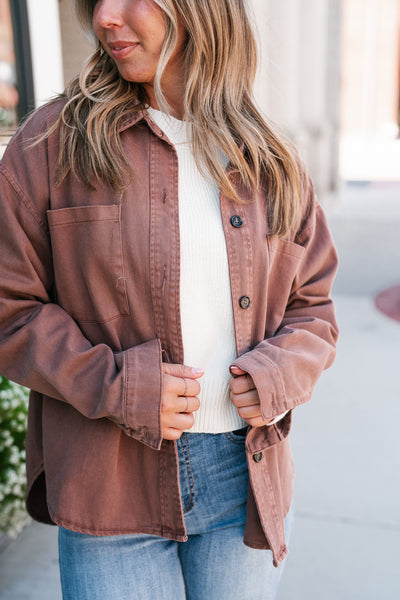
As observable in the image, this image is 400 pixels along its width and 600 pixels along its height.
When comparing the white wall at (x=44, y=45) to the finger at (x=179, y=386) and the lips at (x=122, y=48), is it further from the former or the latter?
the finger at (x=179, y=386)

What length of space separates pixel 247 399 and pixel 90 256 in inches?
19.0

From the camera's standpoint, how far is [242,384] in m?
1.50

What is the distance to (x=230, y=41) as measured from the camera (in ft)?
5.27

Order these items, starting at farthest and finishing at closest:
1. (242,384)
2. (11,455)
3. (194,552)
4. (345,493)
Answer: (345,493) < (11,455) < (194,552) < (242,384)

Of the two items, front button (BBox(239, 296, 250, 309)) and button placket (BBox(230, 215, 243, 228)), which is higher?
button placket (BBox(230, 215, 243, 228))

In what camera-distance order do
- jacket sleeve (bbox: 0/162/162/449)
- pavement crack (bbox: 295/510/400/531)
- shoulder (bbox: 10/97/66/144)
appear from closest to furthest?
jacket sleeve (bbox: 0/162/162/449)
shoulder (bbox: 10/97/66/144)
pavement crack (bbox: 295/510/400/531)

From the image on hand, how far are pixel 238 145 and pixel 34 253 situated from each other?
0.57 metres

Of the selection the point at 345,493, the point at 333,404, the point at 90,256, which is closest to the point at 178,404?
the point at 90,256

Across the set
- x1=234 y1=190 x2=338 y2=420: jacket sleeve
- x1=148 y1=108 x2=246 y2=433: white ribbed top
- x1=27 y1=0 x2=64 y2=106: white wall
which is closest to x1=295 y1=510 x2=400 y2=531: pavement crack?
x1=234 y1=190 x2=338 y2=420: jacket sleeve

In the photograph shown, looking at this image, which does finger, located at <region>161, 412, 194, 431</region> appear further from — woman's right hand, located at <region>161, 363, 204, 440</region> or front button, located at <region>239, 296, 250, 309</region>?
front button, located at <region>239, 296, 250, 309</region>

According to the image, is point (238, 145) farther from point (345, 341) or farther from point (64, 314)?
point (345, 341)

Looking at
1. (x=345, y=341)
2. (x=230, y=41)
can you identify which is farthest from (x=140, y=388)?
(x=345, y=341)

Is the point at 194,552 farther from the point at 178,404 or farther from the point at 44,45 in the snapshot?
the point at 44,45

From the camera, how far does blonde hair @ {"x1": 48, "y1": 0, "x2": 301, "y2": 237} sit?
4.82 ft
